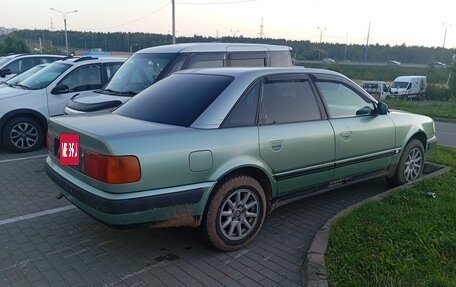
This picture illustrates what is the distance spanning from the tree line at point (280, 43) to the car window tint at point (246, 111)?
4970cm

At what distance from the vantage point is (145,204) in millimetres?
2965

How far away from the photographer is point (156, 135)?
308 centimetres

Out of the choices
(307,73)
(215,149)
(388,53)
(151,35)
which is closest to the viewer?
(215,149)

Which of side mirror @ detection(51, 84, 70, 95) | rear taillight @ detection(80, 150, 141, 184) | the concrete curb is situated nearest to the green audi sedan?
rear taillight @ detection(80, 150, 141, 184)

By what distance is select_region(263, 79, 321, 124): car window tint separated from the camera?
12.5 feet

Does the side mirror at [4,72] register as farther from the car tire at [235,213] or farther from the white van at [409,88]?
the white van at [409,88]

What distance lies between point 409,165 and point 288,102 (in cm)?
259

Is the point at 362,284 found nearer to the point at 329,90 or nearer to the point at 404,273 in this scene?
the point at 404,273

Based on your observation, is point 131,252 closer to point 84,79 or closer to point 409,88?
point 84,79

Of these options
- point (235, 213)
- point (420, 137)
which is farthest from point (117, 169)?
point (420, 137)

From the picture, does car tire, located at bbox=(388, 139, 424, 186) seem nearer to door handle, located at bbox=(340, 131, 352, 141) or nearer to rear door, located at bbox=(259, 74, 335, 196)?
door handle, located at bbox=(340, 131, 352, 141)

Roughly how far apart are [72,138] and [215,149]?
1.23 m

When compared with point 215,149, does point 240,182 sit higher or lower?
lower

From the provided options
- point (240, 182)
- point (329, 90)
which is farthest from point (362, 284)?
point (329, 90)
